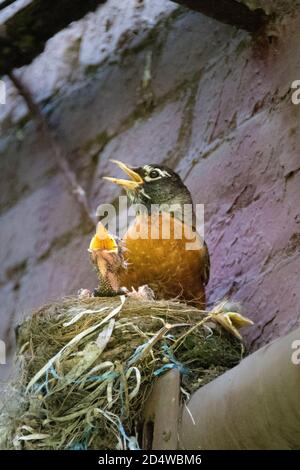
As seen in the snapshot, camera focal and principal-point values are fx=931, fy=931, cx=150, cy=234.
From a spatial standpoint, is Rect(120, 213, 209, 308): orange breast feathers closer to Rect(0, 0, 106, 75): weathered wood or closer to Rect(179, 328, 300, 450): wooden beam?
Rect(179, 328, 300, 450): wooden beam

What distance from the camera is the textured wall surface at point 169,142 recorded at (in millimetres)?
3004

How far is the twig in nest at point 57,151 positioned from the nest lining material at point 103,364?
1375 mm

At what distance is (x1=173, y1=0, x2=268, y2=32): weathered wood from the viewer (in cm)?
328

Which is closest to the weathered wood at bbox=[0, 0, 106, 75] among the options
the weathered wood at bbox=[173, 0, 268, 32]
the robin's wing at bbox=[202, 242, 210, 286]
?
the weathered wood at bbox=[173, 0, 268, 32]

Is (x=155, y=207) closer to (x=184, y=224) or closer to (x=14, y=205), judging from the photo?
(x=184, y=224)

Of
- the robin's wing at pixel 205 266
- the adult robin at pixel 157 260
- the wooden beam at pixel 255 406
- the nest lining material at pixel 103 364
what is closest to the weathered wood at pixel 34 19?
the adult robin at pixel 157 260

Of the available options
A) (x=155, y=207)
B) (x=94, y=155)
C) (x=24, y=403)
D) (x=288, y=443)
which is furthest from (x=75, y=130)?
(x=288, y=443)

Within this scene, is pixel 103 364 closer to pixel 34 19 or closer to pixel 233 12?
pixel 233 12

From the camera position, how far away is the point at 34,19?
12.1 feet

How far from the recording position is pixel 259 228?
9.98 feet

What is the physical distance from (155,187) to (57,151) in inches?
42.7

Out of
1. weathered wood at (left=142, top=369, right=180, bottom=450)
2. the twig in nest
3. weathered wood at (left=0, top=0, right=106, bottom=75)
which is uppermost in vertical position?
weathered wood at (left=0, top=0, right=106, bottom=75)

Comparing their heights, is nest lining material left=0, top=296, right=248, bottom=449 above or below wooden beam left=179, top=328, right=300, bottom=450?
below

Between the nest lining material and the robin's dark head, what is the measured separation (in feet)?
2.16
